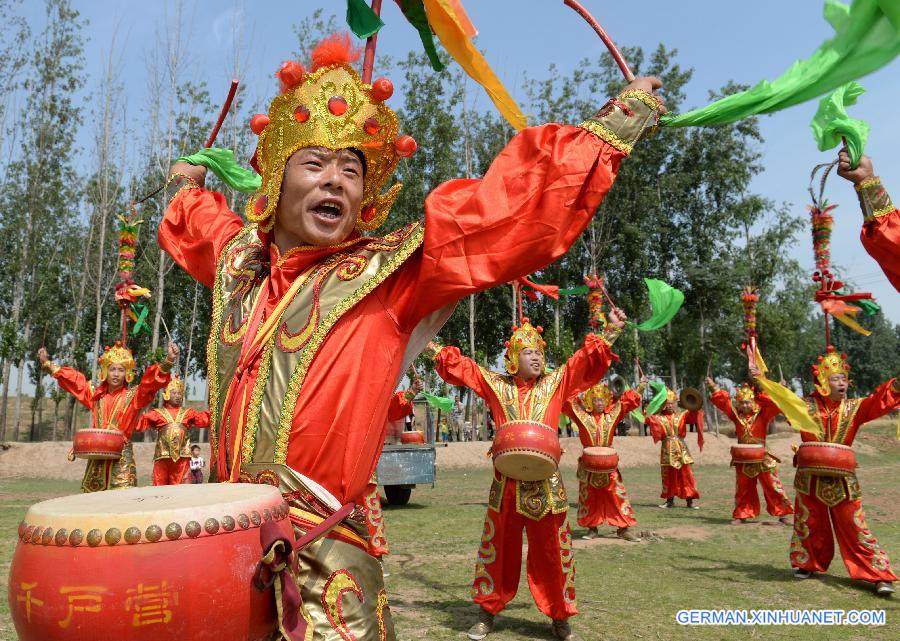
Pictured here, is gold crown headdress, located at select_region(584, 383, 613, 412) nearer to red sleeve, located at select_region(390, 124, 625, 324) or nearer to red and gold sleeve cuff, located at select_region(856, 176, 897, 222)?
red and gold sleeve cuff, located at select_region(856, 176, 897, 222)

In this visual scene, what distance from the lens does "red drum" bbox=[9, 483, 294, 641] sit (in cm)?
144

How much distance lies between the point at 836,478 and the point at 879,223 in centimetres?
486

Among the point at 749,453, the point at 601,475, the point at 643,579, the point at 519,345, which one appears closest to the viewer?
the point at 519,345

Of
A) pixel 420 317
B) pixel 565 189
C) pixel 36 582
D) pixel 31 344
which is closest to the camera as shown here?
pixel 36 582

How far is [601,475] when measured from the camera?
34.3 feet

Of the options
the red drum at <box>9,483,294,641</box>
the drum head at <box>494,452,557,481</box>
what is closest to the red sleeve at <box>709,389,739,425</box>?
the drum head at <box>494,452,557,481</box>

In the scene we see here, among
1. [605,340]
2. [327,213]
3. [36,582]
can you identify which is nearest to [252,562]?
[36,582]

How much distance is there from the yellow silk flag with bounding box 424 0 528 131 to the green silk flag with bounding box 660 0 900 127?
0.65 metres

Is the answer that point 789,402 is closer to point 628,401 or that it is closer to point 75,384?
point 628,401

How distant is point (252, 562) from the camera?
1.61 metres

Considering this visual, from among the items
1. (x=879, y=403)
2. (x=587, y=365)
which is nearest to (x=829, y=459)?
(x=879, y=403)

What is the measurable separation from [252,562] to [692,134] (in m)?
33.7

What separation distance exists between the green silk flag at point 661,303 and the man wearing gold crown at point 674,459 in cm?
894

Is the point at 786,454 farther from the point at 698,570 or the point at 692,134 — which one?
the point at 698,570
